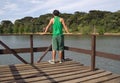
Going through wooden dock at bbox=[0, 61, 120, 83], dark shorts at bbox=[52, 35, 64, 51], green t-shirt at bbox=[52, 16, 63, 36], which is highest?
green t-shirt at bbox=[52, 16, 63, 36]

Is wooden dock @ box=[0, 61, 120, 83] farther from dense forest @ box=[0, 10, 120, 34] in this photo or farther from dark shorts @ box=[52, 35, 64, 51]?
dense forest @ box=[0, 10, 120, 34]

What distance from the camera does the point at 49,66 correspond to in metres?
7.18

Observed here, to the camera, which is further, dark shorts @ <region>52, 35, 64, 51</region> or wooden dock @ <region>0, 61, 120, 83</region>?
dark shorts @ <region>52, 35, 64, 51</region>

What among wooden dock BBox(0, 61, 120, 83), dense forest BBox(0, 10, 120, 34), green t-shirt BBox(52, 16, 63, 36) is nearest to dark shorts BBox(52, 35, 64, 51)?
green t-shirt BBox(52, 16, 63, 36)

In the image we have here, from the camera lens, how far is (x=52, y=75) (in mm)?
5992

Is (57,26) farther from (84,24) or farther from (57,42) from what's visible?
(84,24)

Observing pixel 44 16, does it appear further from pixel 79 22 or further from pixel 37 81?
pixel 37 81

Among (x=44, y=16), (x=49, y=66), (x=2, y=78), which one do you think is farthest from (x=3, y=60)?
(x=44, y=16)

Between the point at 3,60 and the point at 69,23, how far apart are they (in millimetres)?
80603

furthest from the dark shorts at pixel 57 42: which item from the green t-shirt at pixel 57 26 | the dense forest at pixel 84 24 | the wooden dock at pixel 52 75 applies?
the dense forest at pixel 84 24

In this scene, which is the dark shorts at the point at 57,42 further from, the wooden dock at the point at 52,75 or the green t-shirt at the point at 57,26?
the wooden dock at the point at 52,75

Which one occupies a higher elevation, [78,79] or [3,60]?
[78,79]

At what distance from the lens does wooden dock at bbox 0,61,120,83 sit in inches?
216

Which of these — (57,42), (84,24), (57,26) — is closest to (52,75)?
(57,42)
